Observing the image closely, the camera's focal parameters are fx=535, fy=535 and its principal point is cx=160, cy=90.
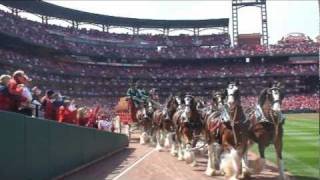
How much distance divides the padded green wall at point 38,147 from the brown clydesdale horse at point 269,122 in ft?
15.9

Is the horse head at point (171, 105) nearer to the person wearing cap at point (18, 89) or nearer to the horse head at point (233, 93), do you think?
the horse head at point (233, 93)

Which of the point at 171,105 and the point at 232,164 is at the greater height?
the point at 171,105

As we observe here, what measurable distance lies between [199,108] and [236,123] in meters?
5.08

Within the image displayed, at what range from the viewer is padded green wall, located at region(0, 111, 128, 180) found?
32.4ft

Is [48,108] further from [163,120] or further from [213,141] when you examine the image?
[163,120]

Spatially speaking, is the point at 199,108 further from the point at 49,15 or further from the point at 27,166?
the point at 49,15

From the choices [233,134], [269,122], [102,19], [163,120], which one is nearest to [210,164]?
[233,134]

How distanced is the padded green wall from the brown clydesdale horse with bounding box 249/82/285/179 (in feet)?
15.9

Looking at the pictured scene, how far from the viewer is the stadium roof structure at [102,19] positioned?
6781 centimetres

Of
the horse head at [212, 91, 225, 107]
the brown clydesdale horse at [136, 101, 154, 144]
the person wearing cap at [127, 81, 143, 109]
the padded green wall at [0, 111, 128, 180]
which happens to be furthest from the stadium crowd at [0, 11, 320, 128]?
the horse head at [212, 91, 225, 107]

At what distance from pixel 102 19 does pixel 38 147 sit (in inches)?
2853

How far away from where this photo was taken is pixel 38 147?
1196cm

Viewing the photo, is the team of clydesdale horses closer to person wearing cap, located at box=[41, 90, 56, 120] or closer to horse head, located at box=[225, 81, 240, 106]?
horse head, located at box=[225, 81, 240, 106]

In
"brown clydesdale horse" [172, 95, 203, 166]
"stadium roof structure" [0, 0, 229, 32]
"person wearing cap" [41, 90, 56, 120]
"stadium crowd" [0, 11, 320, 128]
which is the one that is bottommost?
"brown clydesdale horse" [172, 95, 203, 166]
